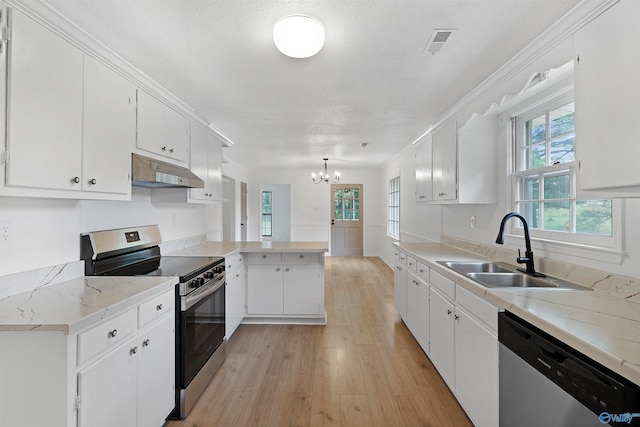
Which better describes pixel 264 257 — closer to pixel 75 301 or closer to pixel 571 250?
pixel 75 301

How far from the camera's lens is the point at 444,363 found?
84.7 inches

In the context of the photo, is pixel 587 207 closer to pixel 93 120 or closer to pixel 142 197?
pixel 93 120

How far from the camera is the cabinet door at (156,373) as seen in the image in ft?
5.15

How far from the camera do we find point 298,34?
165 centimetres

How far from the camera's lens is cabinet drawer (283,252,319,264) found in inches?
133

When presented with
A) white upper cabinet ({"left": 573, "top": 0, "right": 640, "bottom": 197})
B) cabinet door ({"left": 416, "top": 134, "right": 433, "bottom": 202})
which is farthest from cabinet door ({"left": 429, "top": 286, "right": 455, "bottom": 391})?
cabinet door ({"left": 416, "top": 134, "right": 433, "bottom": 202})

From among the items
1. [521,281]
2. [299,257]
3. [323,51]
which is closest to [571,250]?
[521,281]

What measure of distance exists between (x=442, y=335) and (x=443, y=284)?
15.1 inches

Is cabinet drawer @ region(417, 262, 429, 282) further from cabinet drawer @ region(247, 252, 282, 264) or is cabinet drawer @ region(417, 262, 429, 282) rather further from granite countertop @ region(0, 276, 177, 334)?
granite countertop @ region(0, 276, 177, 334)

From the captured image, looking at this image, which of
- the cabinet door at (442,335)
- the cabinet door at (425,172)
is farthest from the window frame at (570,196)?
the cabinet door at (425,172)

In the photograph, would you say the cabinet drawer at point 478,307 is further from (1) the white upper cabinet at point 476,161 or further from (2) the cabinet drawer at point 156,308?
(2) the cabinet drawer at point 156,308

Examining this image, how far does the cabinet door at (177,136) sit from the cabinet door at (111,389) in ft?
5.38

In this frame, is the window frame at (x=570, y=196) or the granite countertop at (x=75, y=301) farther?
the window frame at (x=570, y=196)

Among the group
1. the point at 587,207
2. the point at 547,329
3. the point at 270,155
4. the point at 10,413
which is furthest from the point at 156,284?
the point at 270,155
